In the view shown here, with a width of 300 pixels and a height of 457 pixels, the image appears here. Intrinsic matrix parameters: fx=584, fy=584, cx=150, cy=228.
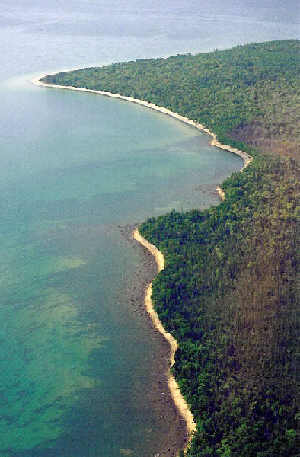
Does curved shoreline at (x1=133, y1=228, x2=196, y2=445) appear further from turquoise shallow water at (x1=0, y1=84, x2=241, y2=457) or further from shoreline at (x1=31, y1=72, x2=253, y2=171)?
shoreline at (x1=31, y1=72, x2=253, y2=171)

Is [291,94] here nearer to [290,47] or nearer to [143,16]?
[290,47]

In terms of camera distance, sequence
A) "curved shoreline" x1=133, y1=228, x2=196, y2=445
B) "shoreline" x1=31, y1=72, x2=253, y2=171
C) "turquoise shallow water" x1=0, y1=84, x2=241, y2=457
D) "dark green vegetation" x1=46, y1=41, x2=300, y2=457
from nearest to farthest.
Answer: "dark green vegetation" x1=46, y1=41, x2=300, y2=457 < "curved shoreline" x1=133, y1=228, x2=196, y2=445 < "turquoise shallow water" x1=0, y1=84, x2=241, y2=457 < "shoreline" x1=31, y1=72, x2=253, y2=171

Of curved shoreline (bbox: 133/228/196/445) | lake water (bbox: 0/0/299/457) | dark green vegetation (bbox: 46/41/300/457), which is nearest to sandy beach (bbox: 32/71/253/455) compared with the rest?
curved shoreline (bbox: 133/228/196/445)

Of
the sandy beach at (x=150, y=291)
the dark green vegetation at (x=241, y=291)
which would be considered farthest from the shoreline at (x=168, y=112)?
the dark green vegetation at (x=241, y=291)

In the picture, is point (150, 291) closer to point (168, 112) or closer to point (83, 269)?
point (83, 269)

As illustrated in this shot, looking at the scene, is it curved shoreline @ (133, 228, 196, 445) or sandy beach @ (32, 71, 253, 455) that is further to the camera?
sandy beach @ (32, 71, 253, 455)

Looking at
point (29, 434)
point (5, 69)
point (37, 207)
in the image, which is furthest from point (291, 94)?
point (29, 434)
